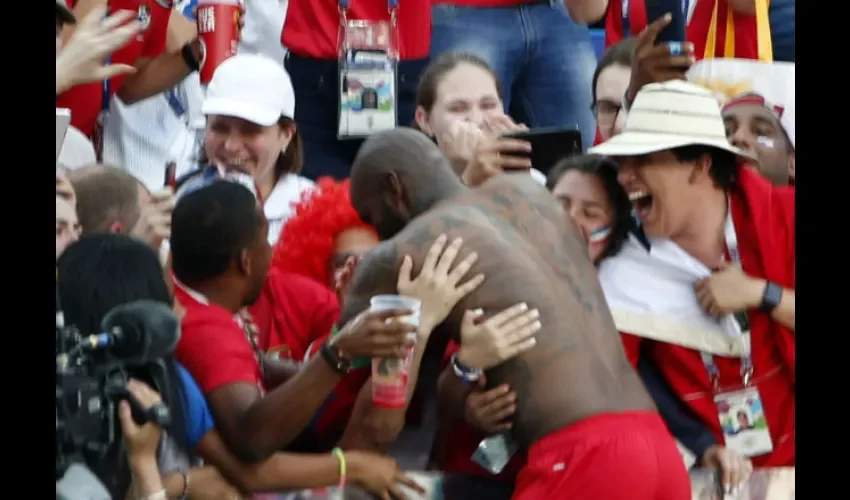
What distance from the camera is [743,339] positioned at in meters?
3.07

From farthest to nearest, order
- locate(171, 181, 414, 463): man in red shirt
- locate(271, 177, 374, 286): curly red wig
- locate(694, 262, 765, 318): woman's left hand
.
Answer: locate(271, 177, 374, 286): curly red wig < locate(694, 262, 765, 318): woman's left hand < locate(171, 181, 414, 463): man in red shirt

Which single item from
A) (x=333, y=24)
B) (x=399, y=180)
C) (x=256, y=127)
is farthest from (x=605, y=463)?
(x=333, y=24)

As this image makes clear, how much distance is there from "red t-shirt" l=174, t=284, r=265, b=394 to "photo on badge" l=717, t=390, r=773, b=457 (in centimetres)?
100

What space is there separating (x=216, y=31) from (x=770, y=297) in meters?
1.38

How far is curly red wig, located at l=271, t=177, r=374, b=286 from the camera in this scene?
3.16 m

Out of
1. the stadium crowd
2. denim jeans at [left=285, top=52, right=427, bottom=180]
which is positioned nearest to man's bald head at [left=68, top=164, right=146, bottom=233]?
the stadium crowd

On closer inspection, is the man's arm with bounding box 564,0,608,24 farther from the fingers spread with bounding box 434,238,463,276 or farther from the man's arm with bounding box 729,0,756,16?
the fingers spread with bounding box 434,238,463,276

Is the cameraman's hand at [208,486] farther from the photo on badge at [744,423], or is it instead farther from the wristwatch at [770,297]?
the wristwatch at [770,297]

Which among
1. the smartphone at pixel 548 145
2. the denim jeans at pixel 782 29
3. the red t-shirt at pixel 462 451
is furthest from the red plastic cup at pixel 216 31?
the denim jeans at pixel 782 29

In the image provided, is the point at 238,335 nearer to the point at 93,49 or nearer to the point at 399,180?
the point at 399,180

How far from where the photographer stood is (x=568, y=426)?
106 inches

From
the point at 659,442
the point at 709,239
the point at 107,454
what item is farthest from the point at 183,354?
the point at 709,239

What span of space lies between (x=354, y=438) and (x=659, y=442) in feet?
1.94

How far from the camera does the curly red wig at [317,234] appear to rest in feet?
10.4
